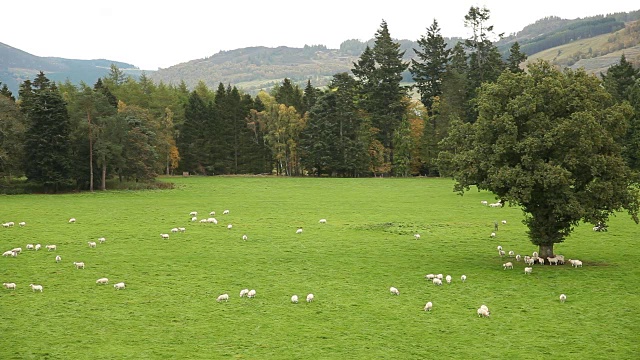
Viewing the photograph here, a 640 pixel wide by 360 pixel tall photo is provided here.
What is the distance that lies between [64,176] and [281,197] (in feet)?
96.6

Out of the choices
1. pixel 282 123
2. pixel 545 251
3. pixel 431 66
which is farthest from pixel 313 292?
pixel 431 66

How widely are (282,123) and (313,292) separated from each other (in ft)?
283

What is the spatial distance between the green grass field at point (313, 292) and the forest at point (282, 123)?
110 feet

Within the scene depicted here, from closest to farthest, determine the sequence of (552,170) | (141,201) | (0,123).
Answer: (552,170), (141,201), (0,123)

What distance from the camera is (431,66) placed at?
380 feet

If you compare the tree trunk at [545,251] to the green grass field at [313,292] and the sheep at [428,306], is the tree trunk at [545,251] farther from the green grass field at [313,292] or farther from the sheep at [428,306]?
the sheep at [428,306]

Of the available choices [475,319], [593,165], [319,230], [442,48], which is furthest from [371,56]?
[475,319]

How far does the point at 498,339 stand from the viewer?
716 inches

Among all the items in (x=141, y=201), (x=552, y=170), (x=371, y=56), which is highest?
(x=371, y=56)

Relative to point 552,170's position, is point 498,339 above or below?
below

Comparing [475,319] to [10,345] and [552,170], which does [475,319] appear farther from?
[10,345]

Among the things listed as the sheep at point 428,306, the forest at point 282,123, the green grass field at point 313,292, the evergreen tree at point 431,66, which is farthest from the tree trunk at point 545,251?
the evergreen tree at point 431,66

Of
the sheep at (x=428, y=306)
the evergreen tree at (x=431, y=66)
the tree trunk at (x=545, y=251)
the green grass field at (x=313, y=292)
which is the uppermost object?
the evergreen tree at (x=431, y=66)

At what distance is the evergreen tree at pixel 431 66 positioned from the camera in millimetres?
115875
